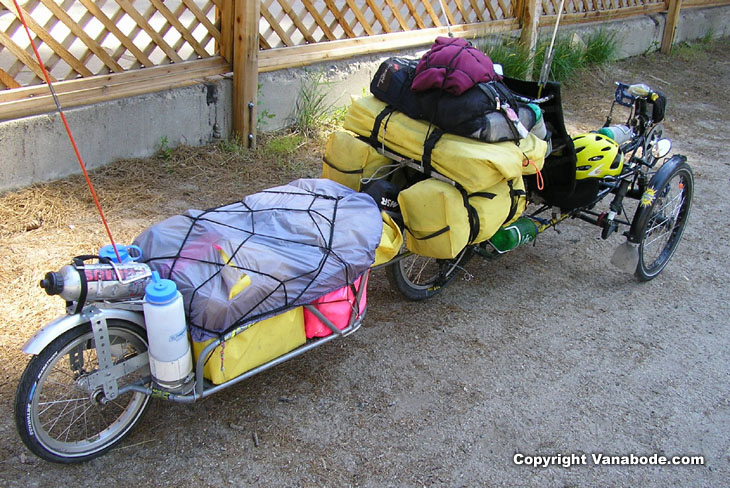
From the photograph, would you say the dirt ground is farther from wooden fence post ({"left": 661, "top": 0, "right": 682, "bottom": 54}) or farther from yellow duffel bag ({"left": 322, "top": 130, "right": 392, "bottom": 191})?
wooden fence post ({"left": 661, "top": 0, "right": 682, "bottom": 54})

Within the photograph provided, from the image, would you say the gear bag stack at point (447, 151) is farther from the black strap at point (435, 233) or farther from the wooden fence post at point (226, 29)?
the wooden fence post at point (226, 29)

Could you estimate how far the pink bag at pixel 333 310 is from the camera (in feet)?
8.92

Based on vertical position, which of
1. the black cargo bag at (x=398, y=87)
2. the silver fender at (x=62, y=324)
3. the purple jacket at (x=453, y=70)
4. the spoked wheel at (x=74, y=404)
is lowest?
the spoked wheel at (x=74, y=404)

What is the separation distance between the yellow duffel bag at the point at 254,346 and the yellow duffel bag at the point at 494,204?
0.99 m

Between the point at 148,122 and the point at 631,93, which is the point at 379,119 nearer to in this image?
the point at 631,93

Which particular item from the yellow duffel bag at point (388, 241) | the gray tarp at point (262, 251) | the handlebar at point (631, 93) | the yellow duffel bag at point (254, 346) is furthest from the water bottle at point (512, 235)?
the yellow duffel bag at point (254, 346)

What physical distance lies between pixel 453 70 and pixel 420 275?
1.25 meters

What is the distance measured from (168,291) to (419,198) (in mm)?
1268

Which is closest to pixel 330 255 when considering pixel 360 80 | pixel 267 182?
pixel 267 182

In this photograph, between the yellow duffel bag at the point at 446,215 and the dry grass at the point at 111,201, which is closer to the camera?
the yellow duffel bag at the point at 446,215

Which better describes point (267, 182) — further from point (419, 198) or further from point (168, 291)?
point (168, 291)

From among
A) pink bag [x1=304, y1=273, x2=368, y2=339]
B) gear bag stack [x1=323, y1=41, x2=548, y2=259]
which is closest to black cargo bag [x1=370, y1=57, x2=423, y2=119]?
gear bag stack [x1=323, y1=41, x2=548, y2=259]

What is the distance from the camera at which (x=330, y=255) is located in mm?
2615

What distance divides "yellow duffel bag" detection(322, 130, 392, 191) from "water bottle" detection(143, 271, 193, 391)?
1317 millimetres
